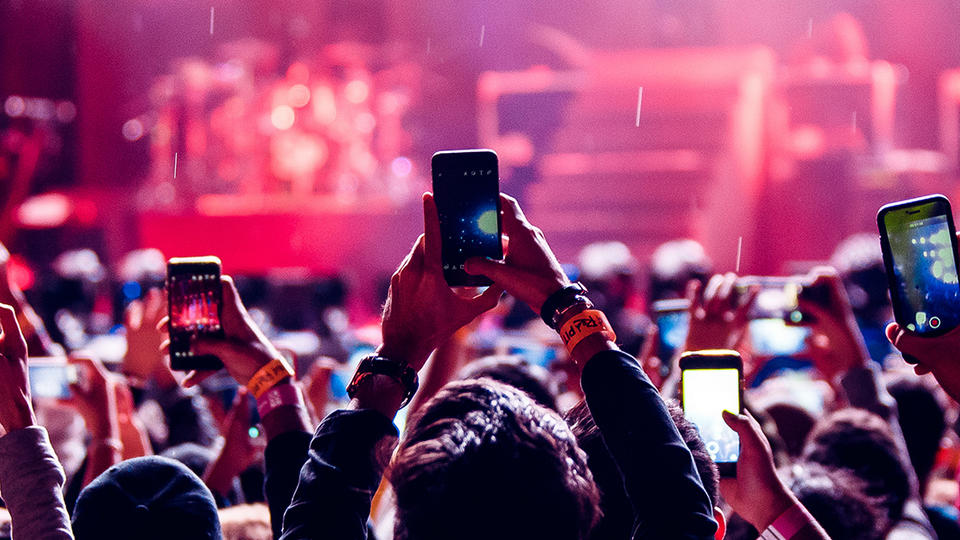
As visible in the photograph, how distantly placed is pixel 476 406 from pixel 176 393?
5.26ft

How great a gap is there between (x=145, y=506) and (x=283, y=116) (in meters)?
11.4

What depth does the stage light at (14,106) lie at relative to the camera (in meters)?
10.9

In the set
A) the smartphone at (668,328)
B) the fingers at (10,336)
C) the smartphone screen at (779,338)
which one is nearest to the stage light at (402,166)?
the smartphone screen at (779,338)

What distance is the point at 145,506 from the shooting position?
117 centimetres

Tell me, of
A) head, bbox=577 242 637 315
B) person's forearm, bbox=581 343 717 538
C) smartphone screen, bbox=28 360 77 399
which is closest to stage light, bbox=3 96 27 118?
head, bbox=577 242 637 315

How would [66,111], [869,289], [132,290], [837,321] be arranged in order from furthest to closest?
1. [66,111]
2. [132,290]
3. [869,289]
4. [837,321]

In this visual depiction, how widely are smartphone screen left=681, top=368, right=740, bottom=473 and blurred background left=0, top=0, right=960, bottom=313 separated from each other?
8713 mm

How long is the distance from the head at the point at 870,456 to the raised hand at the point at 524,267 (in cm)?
86

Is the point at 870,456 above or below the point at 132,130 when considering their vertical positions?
above

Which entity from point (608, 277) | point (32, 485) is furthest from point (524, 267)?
point (608, 277)

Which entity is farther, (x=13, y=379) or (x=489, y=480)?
(x=13, y=379)

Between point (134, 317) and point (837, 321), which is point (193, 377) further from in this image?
point (837, 321)

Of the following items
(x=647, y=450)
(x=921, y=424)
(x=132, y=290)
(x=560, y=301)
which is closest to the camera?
(x=647, y=450)

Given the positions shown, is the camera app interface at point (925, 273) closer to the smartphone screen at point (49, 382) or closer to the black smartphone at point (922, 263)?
the black smartphone at point (922, 263)
